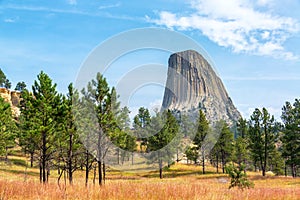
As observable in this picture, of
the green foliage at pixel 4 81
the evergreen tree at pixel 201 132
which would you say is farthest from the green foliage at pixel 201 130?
the green foliage at pixel 4 81

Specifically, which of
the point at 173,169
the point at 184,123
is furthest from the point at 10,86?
the point at 173,169

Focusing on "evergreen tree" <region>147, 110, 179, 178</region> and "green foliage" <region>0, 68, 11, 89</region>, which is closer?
"evergreen tree" <region>147, 110, 179, 178</region>

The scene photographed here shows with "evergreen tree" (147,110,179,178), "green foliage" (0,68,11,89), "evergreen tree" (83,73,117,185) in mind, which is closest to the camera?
"evergreen tree" (83,73,117,185)

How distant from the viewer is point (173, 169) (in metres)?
63.5

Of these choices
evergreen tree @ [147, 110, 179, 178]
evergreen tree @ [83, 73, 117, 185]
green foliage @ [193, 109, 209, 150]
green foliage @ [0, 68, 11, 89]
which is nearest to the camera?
evergreen tree @ [83, 73, 117, 185]

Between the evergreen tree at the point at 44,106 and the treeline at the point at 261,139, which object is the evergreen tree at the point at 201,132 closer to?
the treeline at the point at 261,139

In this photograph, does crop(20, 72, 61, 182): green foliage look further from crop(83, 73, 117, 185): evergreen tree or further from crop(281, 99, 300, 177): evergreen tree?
crop(281, 99, 300, 177): evergreen tree

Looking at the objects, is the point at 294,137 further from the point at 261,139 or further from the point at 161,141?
the point at 161,141

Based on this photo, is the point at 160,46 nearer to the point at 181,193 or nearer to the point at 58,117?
the point at 181,193

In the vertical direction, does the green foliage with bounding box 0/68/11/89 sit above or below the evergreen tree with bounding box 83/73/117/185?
above

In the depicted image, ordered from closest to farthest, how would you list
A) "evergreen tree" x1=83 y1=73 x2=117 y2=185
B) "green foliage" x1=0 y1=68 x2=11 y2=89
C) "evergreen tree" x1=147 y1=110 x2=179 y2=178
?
1. "evergreen tree" x1=83 y1=73 x2=117 y2=185
2. "evergreen tree" x1=147 y1=110 x2=179 y2=178
3. "green foliage" x1=0 y1=68 x2=11 y2=89

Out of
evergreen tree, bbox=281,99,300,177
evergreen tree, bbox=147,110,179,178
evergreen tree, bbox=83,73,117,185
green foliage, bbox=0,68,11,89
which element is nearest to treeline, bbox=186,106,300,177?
evergreen tree, bbox=281,99,300,177

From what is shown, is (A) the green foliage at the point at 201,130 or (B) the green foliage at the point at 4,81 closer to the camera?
(A) the green foliage at the point at 201,130

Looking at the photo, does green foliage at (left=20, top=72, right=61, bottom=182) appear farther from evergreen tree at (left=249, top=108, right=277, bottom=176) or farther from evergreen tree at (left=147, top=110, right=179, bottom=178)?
evergreen tree at (left=249, top=108, right=277, bottom=176)
